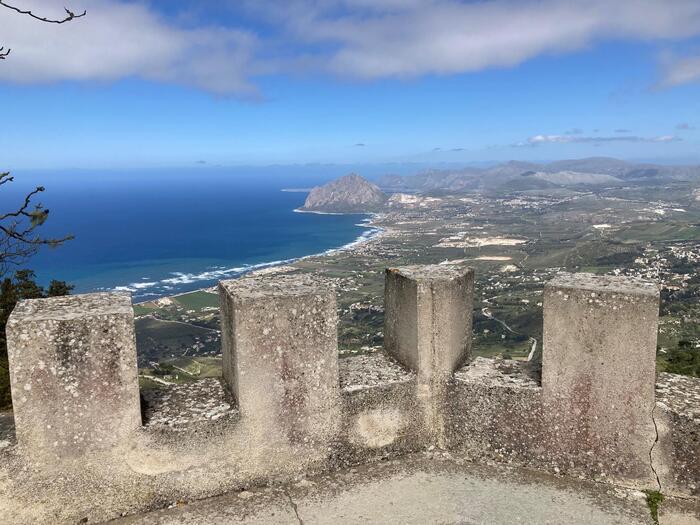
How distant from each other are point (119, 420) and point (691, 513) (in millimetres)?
5323

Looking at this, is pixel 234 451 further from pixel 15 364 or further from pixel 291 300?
pixel 15 364

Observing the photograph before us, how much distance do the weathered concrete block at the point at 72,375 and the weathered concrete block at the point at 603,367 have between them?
412 centimetres

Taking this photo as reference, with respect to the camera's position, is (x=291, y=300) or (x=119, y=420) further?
(x=291, y=300)

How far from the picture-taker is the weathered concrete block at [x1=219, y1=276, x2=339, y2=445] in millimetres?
5488

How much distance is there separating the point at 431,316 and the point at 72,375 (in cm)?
355

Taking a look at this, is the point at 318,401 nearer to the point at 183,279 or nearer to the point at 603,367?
the point at 603,367

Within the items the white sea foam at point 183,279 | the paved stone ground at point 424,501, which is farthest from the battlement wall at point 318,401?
the white sea foam at point 183,279

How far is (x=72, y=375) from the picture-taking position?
4.93 metres

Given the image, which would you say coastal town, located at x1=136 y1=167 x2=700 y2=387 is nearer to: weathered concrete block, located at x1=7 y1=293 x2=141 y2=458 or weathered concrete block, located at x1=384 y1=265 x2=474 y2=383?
weathered concrete block, located at x1=384 y1=265 x2=474 y2=383

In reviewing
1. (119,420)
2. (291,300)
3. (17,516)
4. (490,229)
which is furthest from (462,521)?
(490,229)

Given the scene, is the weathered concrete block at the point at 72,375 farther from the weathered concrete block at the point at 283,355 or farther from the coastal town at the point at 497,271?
the coastal town at the point at 497,271

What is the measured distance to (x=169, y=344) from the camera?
61.6 metres

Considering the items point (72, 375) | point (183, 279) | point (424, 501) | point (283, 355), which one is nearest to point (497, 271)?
point (183, 279)

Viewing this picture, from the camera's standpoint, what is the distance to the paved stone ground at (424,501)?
5.17m
